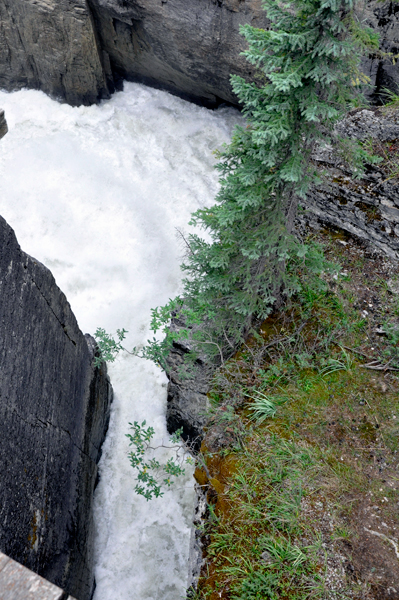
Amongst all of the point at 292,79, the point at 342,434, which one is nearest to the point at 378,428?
the point at 342,434

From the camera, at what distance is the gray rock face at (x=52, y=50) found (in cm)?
1385

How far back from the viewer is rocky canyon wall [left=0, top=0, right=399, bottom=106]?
13.2 metres

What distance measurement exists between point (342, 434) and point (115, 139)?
43.6 feet

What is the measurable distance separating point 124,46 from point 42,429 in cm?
1462

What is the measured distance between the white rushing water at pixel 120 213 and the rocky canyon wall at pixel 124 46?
71 cm

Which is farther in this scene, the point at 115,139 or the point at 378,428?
the point at 115,139

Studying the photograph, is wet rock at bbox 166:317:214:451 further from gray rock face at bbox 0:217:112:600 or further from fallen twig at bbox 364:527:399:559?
fallen twig at bbox 364:527:399:559

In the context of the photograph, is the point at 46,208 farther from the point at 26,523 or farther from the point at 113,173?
the point at 26,523

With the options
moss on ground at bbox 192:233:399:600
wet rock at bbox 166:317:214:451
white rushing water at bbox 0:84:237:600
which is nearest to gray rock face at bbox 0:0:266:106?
Result: white rushing water at bbox 0:84:237:600

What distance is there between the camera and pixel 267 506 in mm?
5680

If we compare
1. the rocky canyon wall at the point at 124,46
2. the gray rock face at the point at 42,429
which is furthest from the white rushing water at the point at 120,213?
the gray rock face at the point at 42,429

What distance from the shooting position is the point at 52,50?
14.7 metres

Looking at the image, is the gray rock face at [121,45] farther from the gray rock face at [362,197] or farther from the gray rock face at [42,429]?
the gray rock face at [42,429]

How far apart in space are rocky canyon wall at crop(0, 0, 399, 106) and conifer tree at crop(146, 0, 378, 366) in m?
7.97
